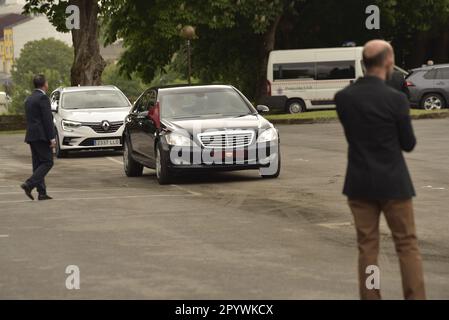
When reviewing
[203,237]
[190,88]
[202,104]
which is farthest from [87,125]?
[203,237]

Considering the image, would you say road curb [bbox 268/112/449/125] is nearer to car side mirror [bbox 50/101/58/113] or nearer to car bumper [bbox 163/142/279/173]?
car side mirror [bbox 50/101/58/113]

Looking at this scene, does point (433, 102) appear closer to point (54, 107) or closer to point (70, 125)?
point (54, 107)

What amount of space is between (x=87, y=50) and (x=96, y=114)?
17884 millimetres

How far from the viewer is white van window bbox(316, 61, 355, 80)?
4700cm

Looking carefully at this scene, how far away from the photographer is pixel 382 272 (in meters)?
9.97

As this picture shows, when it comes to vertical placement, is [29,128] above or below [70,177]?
above

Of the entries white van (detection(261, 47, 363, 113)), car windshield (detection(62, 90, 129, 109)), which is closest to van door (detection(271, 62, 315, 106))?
white van (detection(261, 47, 363, 113))

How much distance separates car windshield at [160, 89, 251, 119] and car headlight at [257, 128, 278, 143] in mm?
871

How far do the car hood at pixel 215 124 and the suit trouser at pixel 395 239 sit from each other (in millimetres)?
10827

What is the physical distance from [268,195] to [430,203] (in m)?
2.41

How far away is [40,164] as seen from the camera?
56.6 ft

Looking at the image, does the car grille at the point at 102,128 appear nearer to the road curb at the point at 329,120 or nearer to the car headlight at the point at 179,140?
the car headlight at the point at 179,140
